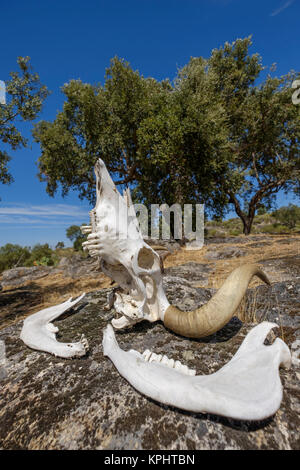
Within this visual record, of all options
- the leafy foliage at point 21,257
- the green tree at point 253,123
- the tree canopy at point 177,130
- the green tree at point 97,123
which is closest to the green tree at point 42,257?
the leafy foliage at point 21,257

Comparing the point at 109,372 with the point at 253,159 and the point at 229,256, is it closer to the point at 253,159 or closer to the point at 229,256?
the point at 229,256

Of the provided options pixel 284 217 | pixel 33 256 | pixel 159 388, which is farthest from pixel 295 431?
pixel 284 217

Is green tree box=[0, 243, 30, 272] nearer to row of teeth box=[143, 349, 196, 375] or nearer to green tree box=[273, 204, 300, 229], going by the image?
row of teeth box=[143, 349, 196, 375]

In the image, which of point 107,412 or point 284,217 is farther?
point 284,217

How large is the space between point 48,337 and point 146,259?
0.98 m

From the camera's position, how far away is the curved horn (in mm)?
1314

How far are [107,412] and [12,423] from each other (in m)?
0.46

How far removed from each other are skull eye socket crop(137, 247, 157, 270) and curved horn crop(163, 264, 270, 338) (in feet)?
1.43

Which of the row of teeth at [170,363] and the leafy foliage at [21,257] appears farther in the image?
the leafy foliage at [21,257]

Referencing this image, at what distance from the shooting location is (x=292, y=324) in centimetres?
161

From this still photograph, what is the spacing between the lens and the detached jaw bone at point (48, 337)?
1402mm

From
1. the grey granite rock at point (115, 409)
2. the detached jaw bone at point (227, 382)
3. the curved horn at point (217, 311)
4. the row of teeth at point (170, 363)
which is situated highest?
the curved horn at point (217, 311)

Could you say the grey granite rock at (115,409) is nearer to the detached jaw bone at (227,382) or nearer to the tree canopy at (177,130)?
the detached jaw bone at (227,382)

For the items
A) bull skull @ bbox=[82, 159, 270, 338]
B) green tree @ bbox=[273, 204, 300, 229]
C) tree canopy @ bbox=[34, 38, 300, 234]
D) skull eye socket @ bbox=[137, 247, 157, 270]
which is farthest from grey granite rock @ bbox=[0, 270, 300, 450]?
green tree @ bbox=[273, 204, 300, 229]
